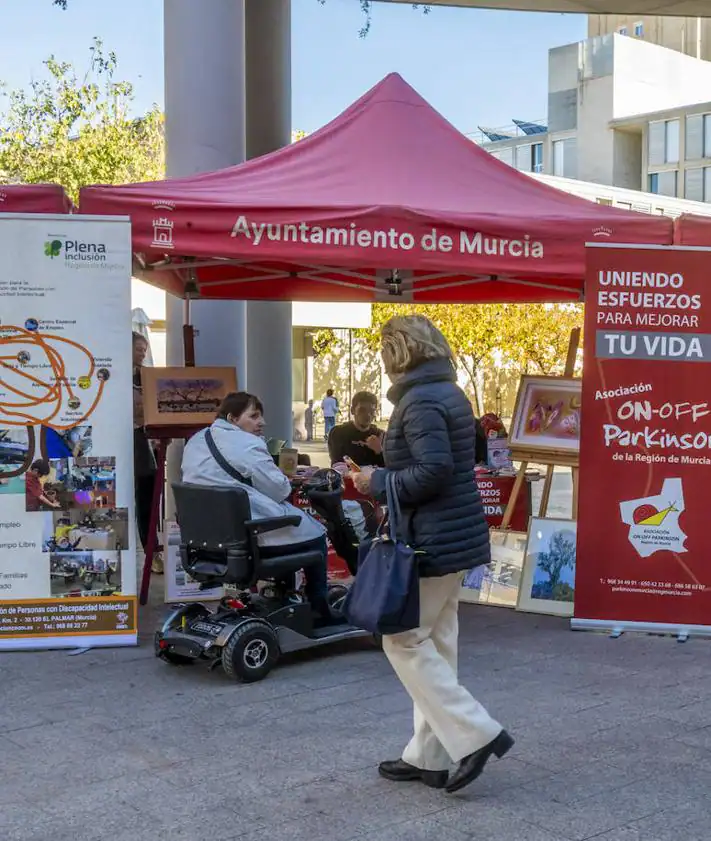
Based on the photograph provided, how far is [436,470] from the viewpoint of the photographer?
3963 mm

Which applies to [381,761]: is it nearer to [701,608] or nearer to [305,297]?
[701,608]

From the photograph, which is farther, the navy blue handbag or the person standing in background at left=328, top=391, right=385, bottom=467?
the person standing in background at left=328, top=391, right=385, bottom=467

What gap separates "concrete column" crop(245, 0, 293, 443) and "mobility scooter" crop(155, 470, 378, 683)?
17.7ft

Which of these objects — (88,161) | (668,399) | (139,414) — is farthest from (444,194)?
(88,161)

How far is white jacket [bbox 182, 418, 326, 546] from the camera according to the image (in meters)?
5.91

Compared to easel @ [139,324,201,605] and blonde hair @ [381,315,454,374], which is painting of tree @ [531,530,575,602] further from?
blonde hair @ [381,315,454,374]

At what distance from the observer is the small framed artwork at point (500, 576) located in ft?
25.2

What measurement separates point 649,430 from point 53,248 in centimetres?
364

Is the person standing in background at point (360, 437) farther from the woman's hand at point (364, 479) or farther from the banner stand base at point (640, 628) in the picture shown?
the woman's hand at point (364, 479)

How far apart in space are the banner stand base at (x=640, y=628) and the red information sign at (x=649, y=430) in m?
0.03

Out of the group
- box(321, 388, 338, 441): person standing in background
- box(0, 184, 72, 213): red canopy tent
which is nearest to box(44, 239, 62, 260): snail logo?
box(0, 184, 72, 213): red canopy tent

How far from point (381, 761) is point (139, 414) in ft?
13.4

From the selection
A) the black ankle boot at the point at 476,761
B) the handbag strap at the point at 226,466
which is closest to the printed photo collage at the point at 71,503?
the handbag strap at the point at 226,466

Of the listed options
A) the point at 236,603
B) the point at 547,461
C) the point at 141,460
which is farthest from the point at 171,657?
the point at 547,461
